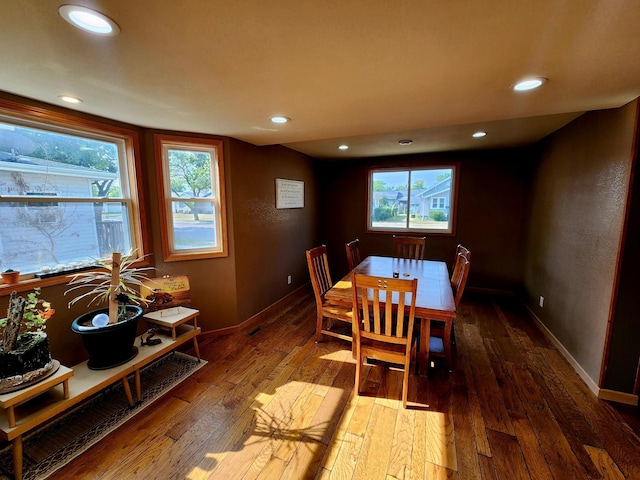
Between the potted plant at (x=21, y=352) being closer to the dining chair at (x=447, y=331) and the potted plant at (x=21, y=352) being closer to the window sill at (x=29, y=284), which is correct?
the window sill at (x=29, y=284)

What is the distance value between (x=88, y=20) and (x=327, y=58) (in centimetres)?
99

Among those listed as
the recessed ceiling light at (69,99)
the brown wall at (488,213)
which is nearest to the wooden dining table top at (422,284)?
the brown wall at (488,213)

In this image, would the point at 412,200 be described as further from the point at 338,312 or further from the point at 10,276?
the point at 10,276

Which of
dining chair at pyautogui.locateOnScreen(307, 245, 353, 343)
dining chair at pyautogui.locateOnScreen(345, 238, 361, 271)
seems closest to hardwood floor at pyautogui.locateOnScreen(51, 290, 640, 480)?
dining chair at pyautogui.locateOnScreen(307, 245, 353, 343)

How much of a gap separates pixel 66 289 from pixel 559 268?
15.1 feet

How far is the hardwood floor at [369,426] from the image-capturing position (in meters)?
1.53

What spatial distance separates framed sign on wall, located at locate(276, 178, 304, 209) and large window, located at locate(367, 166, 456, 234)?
145 cm

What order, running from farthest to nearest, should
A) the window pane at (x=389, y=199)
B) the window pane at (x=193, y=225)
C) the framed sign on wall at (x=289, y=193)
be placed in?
the window pane at (x=389, y=199) < the framed sign on wall at (x=289, y=193) < the window pane at (x=193, y=225)

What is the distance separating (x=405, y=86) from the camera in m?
1.64

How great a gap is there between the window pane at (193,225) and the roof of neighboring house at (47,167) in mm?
651

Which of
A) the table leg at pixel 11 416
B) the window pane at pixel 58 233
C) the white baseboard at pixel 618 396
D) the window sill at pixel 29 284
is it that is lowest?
the white baseboard at pixel 618 396

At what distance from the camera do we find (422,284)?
2.54 meters

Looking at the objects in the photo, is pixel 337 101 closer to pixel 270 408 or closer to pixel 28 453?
pixel 270 408

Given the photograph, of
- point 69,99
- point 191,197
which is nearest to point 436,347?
point 191,197
